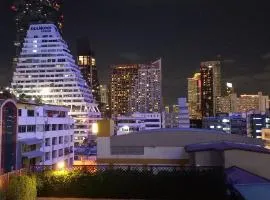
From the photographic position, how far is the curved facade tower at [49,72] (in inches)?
5251

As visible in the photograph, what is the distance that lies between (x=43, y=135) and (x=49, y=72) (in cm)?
8317

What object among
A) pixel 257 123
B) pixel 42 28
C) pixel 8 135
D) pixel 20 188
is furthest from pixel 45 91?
pixel 20 188

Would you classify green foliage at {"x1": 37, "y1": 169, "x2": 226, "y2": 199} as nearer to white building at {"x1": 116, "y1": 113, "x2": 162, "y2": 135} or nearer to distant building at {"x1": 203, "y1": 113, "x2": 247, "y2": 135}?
white building at {"x1": 116, "y1": 113, "x2": 162, "y2": 135}

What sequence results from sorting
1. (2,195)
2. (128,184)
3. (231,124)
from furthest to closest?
(231,124), (128,184), (2,195)

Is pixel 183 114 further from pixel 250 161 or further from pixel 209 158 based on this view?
pixel 250 161

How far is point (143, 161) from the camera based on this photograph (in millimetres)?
27219

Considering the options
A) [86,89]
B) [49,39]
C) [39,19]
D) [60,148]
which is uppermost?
[39,19]

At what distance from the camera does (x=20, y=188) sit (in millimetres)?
12227

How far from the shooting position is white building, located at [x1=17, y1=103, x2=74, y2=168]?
4700 centimetres

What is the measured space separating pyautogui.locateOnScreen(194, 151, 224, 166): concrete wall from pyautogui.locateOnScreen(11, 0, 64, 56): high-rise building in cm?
13901

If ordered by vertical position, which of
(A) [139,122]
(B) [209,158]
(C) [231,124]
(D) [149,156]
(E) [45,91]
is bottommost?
(D) [149,156]

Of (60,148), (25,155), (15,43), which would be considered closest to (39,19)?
(15,43)

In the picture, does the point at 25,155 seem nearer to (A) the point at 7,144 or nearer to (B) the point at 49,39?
(A) the point at 7,144

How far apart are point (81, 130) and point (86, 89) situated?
17.1 meters
